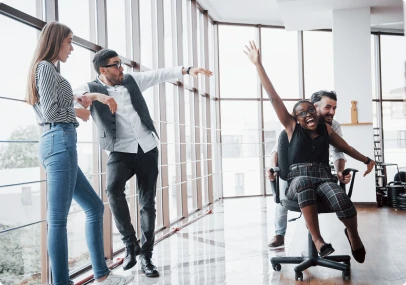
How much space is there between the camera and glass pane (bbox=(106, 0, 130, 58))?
395 centimetres

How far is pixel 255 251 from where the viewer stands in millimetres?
3492

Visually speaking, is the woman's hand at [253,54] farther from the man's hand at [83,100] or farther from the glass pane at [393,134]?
the glass pane at [393,134]

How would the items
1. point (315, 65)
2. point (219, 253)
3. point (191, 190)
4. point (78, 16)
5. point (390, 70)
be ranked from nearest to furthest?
1. point (78, 16)
2. point (219, 253)
3. point (191, 190)
4. point (315, 65)
5. point (390, 70)

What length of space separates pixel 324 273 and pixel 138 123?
147cm

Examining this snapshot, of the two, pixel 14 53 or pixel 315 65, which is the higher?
pixel 315 65

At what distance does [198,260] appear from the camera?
326 cm

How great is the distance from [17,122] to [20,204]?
1.54 ft

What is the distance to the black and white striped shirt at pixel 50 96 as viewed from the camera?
2006mm

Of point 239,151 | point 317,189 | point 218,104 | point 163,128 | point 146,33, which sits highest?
point 146,33

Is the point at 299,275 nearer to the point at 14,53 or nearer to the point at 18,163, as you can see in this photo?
the point at 18,163

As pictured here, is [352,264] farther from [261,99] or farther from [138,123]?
[261,99]

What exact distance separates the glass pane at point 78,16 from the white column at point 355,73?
4.04 m

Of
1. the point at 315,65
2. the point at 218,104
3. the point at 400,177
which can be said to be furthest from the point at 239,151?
the point at 400,177

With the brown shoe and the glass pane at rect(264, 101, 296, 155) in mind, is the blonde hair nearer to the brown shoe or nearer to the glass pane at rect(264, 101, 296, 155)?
the brown shoe
